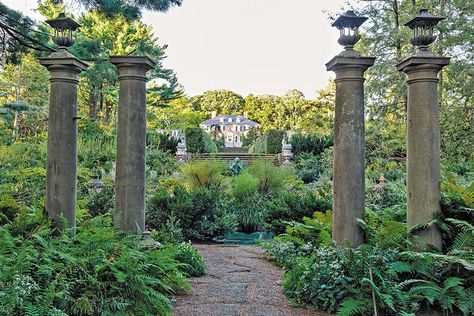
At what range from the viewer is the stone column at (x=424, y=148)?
431 cm

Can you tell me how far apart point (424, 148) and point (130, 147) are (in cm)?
318

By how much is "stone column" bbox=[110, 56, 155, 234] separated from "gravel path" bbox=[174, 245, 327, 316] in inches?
41.6

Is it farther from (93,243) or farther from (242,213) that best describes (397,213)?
(242,213)

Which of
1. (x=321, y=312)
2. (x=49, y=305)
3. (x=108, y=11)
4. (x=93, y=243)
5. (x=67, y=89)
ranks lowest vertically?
(x=321, y=312)

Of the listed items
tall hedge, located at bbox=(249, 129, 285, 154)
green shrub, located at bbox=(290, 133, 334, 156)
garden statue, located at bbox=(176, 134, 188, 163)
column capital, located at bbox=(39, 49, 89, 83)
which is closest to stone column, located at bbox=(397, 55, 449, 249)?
column capital, located at bbox=(39, 49, 89, 83)

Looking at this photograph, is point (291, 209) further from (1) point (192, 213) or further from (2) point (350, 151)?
(2) point (350, 151)

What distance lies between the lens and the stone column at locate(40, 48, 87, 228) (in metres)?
4.39

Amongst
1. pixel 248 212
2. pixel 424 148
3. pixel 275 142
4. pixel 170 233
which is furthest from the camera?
pixel 275 142

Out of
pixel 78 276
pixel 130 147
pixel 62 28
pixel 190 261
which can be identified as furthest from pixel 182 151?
pixel 78 276

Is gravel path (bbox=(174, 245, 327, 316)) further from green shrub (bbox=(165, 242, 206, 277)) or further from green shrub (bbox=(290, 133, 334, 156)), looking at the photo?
green shrub (bbox=(290, 133, 334, 156))

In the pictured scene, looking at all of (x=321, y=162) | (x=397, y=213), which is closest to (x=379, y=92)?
(x=321, y=162)

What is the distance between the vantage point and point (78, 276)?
338cm

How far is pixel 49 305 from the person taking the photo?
9.03 feet

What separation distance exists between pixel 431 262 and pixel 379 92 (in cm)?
1401
